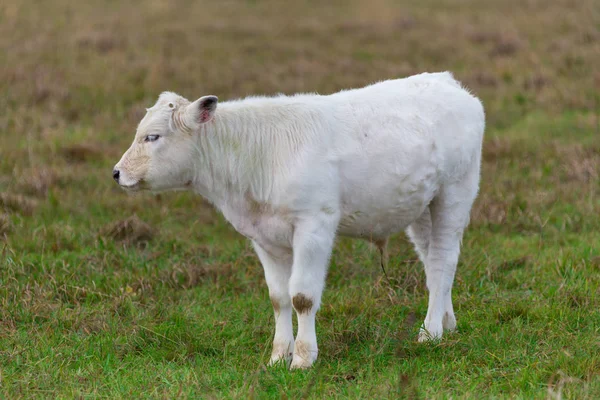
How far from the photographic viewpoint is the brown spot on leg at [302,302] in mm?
5609

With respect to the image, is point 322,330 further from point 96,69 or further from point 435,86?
point 96,69

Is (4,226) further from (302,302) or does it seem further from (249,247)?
(302,302)

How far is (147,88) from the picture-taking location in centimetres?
1284

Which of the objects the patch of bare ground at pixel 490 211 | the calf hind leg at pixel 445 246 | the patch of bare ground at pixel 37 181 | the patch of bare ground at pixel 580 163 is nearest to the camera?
the calf hind leg at pixel 445 246

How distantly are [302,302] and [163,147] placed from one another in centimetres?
133

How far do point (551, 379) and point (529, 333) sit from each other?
97 centimetres

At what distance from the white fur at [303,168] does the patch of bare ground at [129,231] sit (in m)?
2.17

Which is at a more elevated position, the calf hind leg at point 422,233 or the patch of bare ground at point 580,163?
the calf hind leg at point 422,233

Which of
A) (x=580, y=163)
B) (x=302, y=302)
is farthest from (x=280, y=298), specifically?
(x=580, y=163)

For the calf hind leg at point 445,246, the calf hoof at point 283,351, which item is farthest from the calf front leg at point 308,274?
the calf hind leg at point 445,246

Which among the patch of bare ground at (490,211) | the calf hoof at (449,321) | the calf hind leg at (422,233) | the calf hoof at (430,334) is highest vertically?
the calf hind leg at (422,233)

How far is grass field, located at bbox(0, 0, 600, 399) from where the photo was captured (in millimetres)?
5438

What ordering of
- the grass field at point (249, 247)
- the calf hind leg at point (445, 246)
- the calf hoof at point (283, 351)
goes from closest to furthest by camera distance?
the grass field at point (249, 247) → the calf hoof at point (283, 351) → the calf hind leg at point (445, 246)

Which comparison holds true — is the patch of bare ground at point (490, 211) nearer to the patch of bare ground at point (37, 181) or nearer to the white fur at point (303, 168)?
the white fur at point (303, 168)
